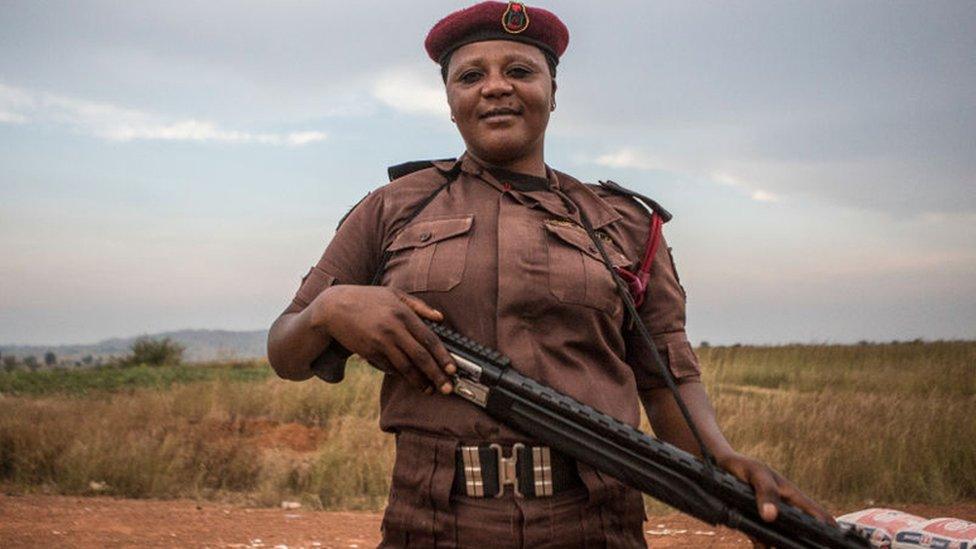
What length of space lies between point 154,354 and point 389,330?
2126 centimetres

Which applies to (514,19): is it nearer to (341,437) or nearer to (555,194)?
(555,194)

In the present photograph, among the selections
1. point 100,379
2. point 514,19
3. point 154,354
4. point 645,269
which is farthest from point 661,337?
point 154,354

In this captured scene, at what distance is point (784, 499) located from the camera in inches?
90.4

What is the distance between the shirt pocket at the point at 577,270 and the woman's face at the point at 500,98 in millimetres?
254

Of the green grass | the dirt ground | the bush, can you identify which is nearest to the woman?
the dirt ground

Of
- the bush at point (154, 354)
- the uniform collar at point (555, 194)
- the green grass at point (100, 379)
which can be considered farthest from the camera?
the bush at point (154, 354)

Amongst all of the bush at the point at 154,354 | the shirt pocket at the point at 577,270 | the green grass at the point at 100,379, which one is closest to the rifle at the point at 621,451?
the shirt pocket at the point at 577,270

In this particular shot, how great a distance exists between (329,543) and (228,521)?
3.41 ft

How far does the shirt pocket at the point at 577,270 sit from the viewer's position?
2.36 meters

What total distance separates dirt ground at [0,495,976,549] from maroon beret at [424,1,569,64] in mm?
4003

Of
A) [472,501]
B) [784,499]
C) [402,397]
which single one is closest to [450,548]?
[472,501]

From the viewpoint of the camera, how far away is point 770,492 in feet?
7.40

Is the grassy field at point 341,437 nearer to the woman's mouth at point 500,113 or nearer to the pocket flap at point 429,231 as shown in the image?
the pocket flap at point 429,231

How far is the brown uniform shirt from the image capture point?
2314mm
